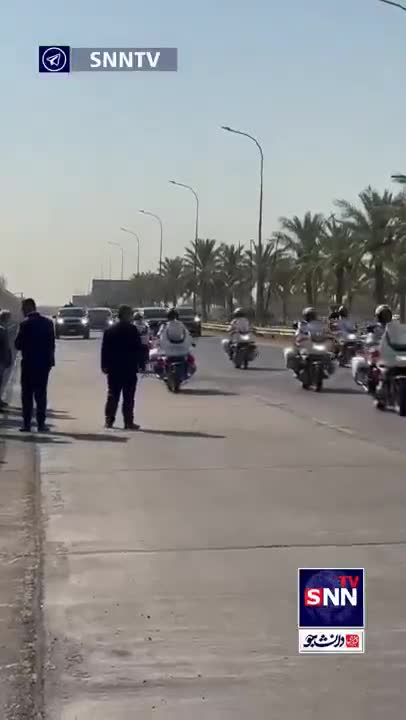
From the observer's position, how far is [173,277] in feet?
359

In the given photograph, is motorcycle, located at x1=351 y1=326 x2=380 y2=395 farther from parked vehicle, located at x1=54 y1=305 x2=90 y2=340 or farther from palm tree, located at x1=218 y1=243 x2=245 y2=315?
palm tree, located at x1=218 y1=243 x2=245 y2=315

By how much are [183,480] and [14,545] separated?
3056 mm

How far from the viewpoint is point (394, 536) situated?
28.3 ft

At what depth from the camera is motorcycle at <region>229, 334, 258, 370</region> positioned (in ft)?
111

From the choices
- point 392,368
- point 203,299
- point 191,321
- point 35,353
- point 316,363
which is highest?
point 35,353

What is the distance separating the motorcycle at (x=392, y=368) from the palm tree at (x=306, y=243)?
44485 mm

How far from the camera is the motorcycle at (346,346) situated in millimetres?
33688

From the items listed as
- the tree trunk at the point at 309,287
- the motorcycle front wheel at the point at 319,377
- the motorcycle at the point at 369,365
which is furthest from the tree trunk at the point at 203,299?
the motorcycle at the point at 369,365

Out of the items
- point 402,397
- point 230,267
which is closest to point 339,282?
point 230,267

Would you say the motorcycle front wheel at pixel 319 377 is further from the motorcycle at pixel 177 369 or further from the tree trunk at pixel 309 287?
the tree trunk at pixel 309 287

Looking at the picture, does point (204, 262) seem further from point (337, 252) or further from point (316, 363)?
point (316, 363)

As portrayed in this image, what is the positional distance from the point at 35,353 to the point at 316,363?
9.47 metres

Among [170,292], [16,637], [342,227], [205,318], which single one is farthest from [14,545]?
[170,292]

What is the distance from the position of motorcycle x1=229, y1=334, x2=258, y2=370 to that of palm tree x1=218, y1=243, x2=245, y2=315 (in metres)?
55.5
